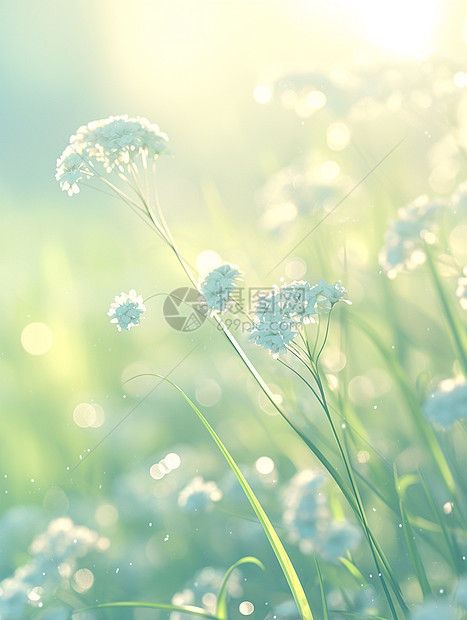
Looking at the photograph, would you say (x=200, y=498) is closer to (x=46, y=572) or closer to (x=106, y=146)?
(x=46, y=572)

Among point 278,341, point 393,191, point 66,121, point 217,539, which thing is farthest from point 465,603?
point 66,121

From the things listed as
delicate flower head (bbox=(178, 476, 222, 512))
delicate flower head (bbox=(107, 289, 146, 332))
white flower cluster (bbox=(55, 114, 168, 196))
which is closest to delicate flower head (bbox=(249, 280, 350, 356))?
delicate flower head (bbox=(107, 289, 146, 332))

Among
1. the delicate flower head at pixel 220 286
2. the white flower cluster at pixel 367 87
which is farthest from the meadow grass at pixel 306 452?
the white flower cluster at pixel 367 87

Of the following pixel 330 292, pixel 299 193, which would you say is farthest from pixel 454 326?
pixel 299 193

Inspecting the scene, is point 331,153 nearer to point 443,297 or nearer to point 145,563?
point 443,297

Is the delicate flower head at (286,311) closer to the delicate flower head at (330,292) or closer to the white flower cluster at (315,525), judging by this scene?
the delicate flower head at (330,292)

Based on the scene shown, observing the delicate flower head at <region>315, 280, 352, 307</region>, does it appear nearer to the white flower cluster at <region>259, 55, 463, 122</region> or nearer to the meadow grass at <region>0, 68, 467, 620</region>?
the meadow grass at <region>0, 68, 467, 620</region>
